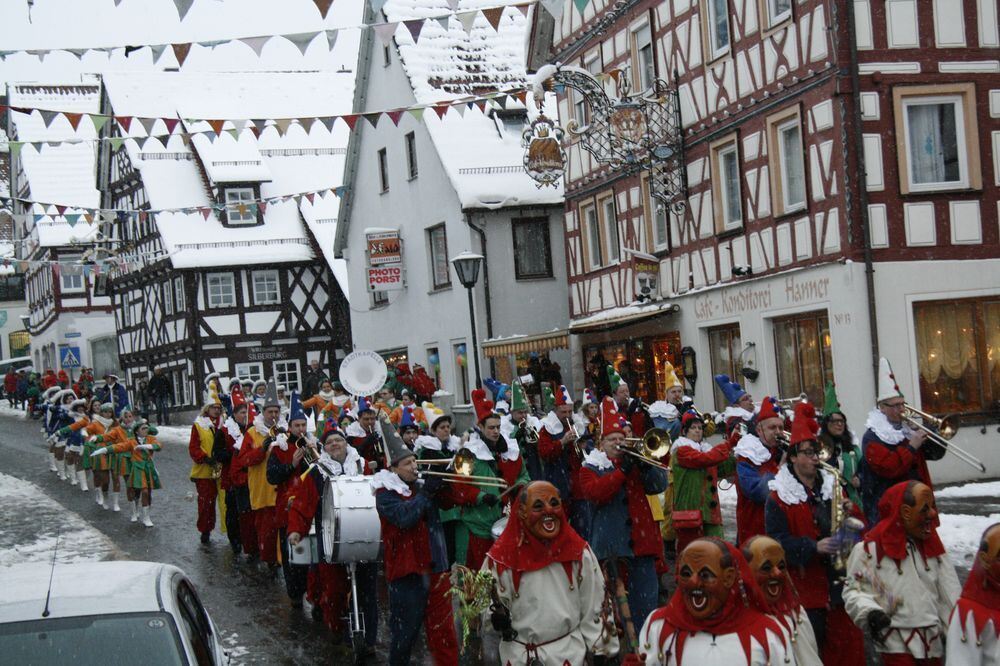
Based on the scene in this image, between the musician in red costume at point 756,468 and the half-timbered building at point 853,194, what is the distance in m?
9.16

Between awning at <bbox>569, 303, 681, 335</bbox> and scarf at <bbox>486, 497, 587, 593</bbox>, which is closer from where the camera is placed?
scarf at <bbox>486, 497, 587, 593</bbox>

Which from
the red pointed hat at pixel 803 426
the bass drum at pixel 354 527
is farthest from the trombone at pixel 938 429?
the bass drum at pixel 354 527

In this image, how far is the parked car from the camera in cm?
535

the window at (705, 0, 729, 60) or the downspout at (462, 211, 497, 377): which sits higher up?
the window at (705, 0, 729, 60)

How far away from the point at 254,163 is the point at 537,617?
37959 millimetres

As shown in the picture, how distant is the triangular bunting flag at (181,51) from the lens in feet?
46.8

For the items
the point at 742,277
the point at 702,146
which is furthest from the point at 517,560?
the point at 702,146

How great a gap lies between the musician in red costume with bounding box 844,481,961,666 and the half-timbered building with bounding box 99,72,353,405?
3520 cm

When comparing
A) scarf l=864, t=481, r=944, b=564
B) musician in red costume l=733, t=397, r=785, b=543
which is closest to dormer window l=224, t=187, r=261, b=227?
musician in red costume l=733, t=397, r=785, b=543

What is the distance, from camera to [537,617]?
6.55m

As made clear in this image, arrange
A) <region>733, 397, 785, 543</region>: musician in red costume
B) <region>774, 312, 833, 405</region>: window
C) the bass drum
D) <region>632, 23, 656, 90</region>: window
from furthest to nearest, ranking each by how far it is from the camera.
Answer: <region>632, 23, 656, 90</region>: window < <region>774, 312, 833, 405</region>: window < the bass drum < <region>733, 397, 785, 543</region>: musician in red costume

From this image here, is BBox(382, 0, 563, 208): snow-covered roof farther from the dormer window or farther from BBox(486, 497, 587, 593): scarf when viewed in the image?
BBox(486, 497, 587, 593): scarf

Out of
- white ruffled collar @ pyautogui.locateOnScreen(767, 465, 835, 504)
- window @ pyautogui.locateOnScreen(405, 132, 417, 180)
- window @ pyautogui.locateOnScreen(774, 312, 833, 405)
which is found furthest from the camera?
window @ pyautogui.locateOnScreen(405, 132, 417, 180)

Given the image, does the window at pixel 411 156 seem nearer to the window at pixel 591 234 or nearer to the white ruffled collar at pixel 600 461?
the window at pixel 591 234
